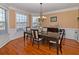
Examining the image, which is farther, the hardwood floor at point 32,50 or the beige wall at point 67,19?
the beige wall at point 67,19

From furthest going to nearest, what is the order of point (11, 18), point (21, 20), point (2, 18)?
point (21, 20) < point (11, 18) < point (2, 18)

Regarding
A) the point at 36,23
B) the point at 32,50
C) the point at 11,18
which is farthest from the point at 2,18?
the point at 36,23

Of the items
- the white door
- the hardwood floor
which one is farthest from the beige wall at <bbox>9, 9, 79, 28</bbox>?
the hardwood floor

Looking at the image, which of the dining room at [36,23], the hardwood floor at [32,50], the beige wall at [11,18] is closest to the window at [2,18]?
the dining room at [36,23]

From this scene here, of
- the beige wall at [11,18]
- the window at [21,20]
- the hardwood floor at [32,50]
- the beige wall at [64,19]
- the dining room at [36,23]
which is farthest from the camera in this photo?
the window at [21,20]

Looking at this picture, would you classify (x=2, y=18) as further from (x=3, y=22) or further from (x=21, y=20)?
(x=21, y=20)

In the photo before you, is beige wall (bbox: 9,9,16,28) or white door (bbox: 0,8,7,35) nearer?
white door (bbox: 0,8,7,35)

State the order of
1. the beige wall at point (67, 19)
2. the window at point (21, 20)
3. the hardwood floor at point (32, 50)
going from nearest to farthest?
the hardwood floor at point (32, 50) → the beige wall at point (67, 19) → the window at point (21, 20)


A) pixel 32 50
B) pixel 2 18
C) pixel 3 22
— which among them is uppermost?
pixel 2 18

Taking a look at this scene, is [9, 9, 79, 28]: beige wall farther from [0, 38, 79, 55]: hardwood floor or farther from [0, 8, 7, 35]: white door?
[0, 38, 79, 55]: hardwood floor

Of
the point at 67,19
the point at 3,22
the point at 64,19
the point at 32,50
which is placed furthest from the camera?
A: the point at 64,19

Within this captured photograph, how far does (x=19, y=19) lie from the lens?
8.41 meters

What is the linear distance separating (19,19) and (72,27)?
13.9 feet

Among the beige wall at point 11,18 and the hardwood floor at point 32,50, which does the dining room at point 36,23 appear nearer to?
the beige wall at point 11,18
